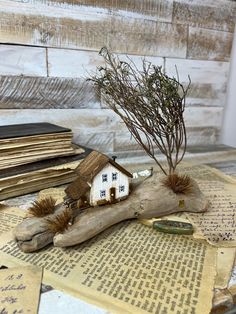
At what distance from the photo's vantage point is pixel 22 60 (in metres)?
0.84

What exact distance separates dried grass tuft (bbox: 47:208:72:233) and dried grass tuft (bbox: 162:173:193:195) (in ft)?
0.65

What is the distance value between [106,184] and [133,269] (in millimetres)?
145

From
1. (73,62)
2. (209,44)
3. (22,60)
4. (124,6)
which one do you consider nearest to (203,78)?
(209,44)

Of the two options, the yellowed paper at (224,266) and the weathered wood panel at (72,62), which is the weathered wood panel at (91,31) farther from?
the yellowed paper at (224,266)

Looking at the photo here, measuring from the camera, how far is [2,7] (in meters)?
0.78

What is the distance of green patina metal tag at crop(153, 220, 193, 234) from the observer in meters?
0.52

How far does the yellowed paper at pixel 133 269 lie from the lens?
0.37m

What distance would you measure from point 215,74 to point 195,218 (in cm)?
76

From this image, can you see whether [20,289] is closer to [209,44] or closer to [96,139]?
[96,139]

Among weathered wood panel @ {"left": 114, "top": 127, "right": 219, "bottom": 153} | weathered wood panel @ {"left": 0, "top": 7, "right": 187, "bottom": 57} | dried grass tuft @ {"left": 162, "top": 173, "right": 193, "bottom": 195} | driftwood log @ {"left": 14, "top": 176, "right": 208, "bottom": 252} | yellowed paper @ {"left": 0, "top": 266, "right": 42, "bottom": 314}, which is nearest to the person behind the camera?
yellowed paper @ {"left": 0, "top": 266, "right": 42, "bottom": 314}

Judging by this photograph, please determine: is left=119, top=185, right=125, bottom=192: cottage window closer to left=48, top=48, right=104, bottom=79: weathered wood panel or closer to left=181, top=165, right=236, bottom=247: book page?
left=181, top=165, right=236, bottom=247: book page

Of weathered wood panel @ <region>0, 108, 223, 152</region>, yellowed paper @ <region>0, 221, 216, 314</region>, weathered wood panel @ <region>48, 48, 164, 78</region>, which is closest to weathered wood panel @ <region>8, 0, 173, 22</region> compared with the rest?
weathered wood panel @ <region>48, 48, 164, 78</region>

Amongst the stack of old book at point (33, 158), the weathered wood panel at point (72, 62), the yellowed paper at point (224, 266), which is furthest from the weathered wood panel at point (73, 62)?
the yellowed paper at point (224, 266)

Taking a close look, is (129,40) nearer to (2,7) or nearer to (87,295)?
(2,7)
